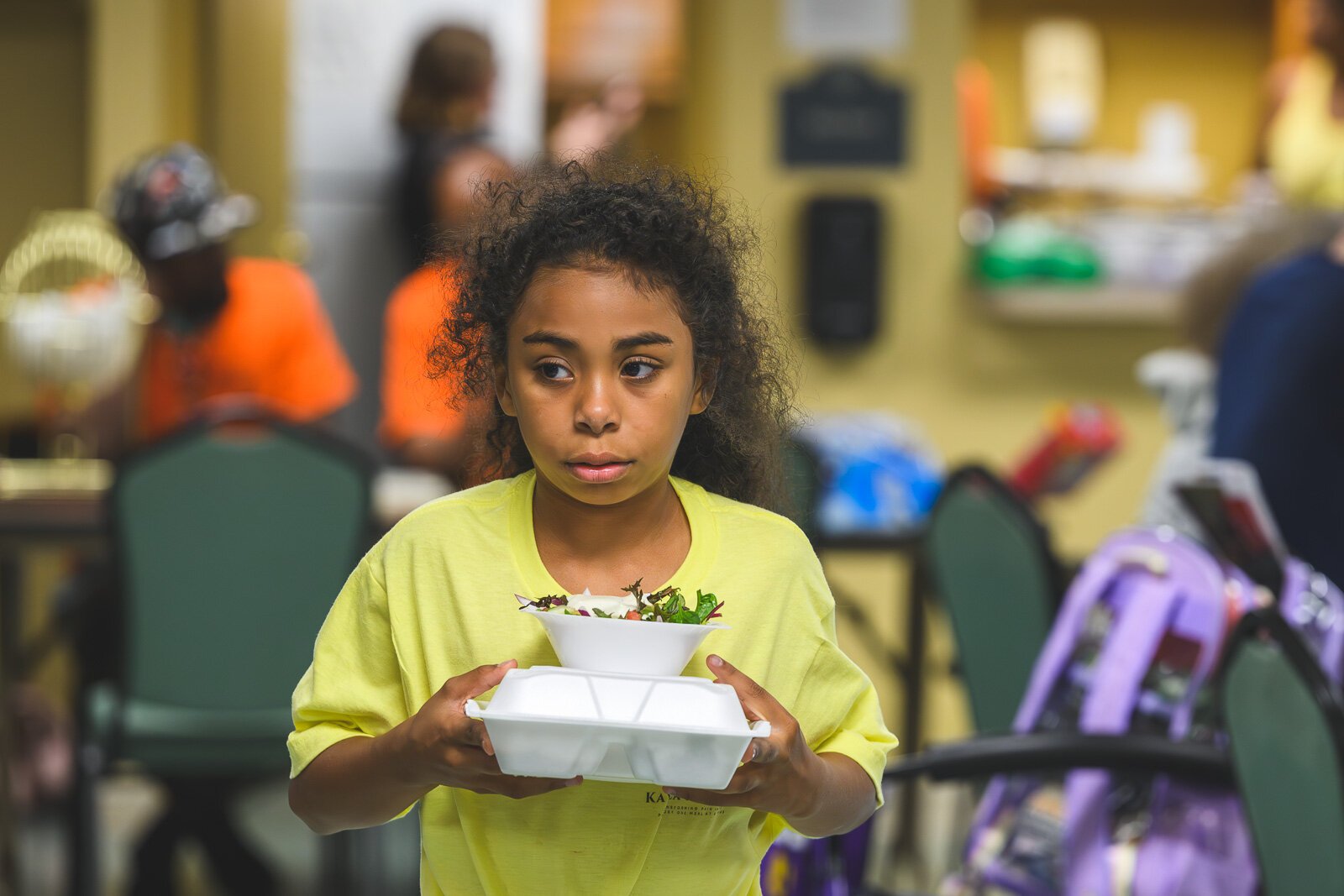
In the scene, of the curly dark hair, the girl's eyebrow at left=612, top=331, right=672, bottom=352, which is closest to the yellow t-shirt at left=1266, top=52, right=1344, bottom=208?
the curly dark hair

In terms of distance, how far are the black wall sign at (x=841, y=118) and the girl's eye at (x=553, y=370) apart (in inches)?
145

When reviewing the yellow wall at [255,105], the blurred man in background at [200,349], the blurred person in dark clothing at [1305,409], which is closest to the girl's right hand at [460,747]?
the blurred person in dark clothing at [1305,409]

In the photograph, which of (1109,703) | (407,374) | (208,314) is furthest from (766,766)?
(208,314)

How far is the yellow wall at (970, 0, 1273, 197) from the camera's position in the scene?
564cm

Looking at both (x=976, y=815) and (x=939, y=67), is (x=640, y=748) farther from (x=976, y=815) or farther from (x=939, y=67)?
(x=939, y=67)

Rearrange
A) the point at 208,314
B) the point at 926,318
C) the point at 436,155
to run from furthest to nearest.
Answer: the point at 926,318, the point at 436,155, the point at 208,314

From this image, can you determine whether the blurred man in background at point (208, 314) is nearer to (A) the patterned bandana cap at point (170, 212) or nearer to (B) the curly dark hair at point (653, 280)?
(A) the patterned bandana cap at point (170, 212)

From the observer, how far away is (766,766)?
32.1 inches

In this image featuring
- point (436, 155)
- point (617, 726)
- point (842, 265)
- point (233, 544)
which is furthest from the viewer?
point (842, 265)

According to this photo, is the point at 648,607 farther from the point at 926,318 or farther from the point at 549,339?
the point at 926,318

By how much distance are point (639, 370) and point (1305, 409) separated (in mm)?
1324

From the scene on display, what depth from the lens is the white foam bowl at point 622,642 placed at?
31.5 inches

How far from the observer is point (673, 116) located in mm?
5656

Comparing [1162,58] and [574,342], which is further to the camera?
[1162,58]
